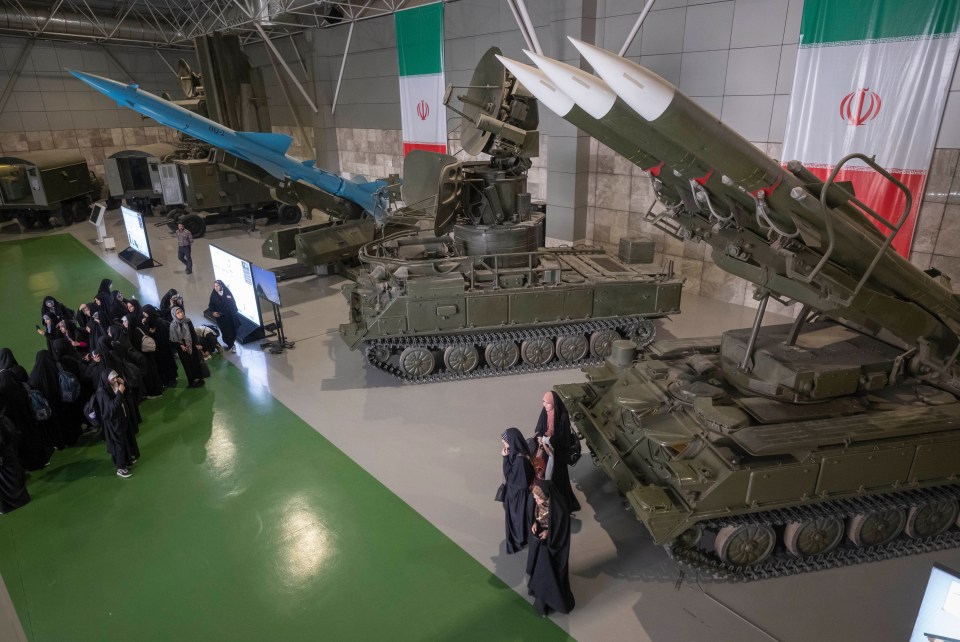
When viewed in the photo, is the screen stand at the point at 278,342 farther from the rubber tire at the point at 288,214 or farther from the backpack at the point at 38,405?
the rubber tire at the point at 288,214

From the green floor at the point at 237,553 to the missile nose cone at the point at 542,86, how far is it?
14.4ft

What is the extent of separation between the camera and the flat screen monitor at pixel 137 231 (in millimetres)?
15516

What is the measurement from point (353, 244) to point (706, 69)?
897 cm

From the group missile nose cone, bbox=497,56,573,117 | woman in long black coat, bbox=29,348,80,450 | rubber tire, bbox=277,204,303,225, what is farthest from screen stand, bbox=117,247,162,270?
missile nose cone, bbox=497,56,573,117

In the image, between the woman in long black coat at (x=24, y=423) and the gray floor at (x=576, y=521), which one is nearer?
the gray floor at (x=576, y=521)

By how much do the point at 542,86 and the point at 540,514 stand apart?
146 inches

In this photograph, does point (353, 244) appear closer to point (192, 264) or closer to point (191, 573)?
point (192, 264)

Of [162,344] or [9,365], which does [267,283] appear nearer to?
[162,344]

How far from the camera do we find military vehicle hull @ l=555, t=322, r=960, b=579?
5.10 m

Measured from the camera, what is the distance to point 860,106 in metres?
10.1

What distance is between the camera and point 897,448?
17.4 ft

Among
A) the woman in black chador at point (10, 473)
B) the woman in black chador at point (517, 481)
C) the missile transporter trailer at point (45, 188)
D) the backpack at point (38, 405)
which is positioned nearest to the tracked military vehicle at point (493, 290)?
the backpack at point (38, 405)

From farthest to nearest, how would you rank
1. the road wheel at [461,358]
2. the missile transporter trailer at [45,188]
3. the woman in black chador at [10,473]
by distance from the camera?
1. the missile transporter trailer at [45,188]
2. the road wheel at [461,358]
3. the woman in black chador at [10,473]

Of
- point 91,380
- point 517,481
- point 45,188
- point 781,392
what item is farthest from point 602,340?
point 45,188
